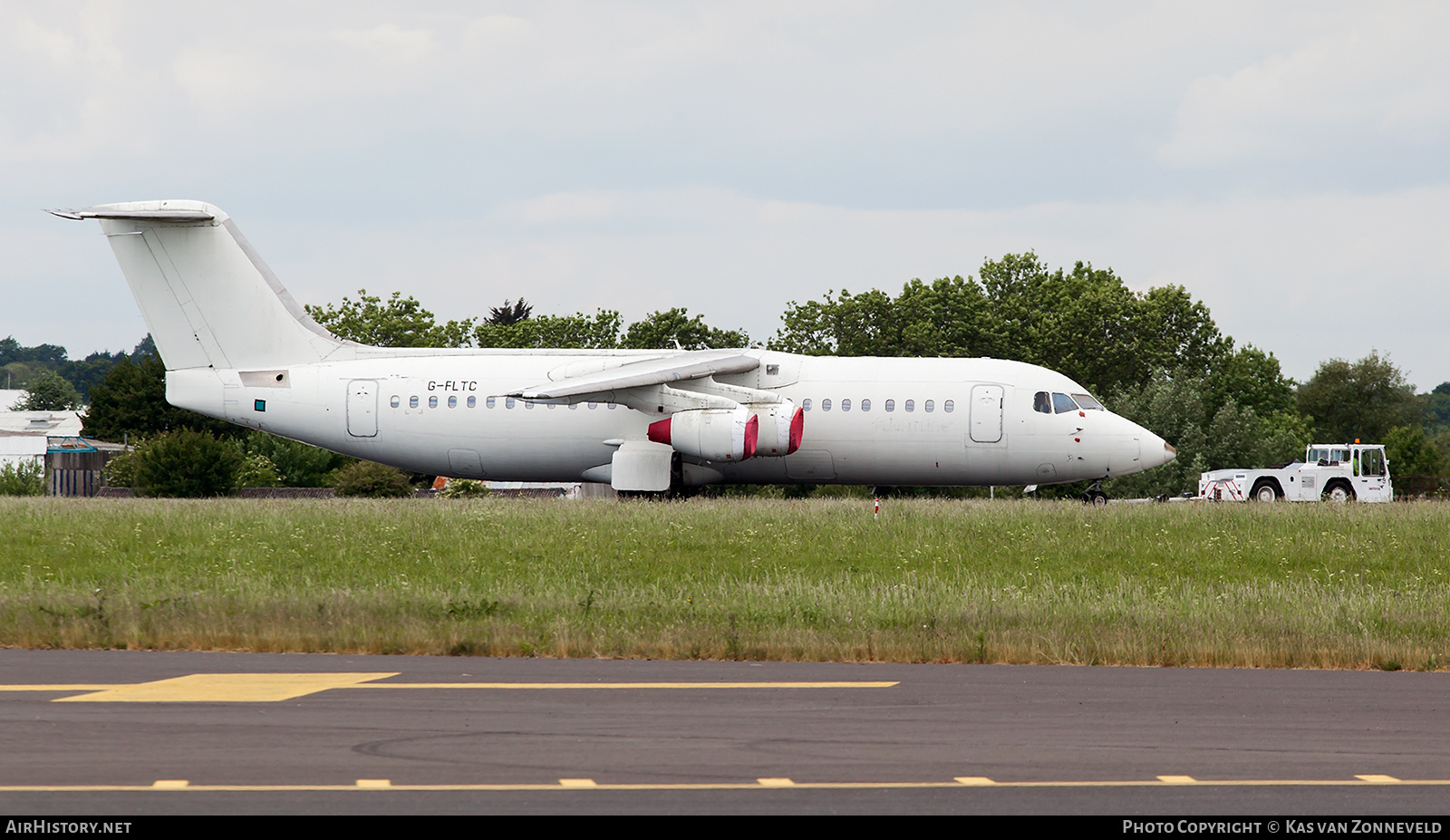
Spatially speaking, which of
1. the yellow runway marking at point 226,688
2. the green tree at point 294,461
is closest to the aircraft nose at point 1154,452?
the yellow runway marking at point 226,688

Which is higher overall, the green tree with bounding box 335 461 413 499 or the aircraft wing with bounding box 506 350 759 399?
the aircraft wing with bounding box 506 350 759 399

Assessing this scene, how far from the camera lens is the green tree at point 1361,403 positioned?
413 ft

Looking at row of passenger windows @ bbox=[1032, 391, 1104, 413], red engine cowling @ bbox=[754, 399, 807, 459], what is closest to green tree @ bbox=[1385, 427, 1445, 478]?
row of passenger windows @ bbox=[1032, 391, 1104, 413]

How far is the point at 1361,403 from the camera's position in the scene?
128 meters

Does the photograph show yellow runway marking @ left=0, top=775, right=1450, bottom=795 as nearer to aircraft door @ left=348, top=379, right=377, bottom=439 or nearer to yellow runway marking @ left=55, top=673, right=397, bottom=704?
yellow runway marking @ left=55, top=673, right=397, bottom=704

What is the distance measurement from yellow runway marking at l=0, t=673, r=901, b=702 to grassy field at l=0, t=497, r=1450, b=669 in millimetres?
2089

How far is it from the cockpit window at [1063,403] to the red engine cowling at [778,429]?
622cm

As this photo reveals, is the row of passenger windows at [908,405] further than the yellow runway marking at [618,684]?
Yes

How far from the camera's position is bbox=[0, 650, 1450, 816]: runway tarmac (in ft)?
25.2

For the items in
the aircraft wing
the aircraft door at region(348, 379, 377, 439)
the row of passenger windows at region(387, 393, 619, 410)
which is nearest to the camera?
the aircraft wing

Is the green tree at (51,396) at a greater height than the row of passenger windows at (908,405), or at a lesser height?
greater

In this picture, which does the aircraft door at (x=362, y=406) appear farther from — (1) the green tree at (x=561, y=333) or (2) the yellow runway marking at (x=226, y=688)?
(1) the green tree at (x=561, y=333)
